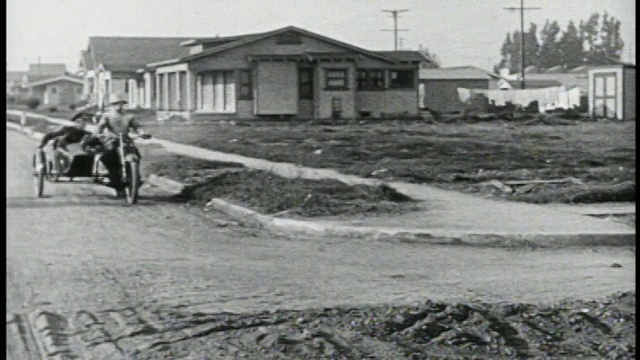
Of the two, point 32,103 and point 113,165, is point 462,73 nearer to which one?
point 32,103

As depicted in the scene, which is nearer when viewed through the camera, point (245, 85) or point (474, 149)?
point (245, 85)

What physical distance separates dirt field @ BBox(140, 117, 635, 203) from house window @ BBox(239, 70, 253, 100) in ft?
0.81

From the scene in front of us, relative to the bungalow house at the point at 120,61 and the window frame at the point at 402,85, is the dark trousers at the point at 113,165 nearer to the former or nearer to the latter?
the bungalow house at the point at 120,61

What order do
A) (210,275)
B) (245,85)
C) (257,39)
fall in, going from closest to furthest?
1. (210,275)
2. (257,39)
3. (245,85)

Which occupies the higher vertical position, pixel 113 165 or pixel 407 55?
pixel 407 55

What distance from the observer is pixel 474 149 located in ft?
30.0

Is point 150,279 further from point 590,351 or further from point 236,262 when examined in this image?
point 590,351

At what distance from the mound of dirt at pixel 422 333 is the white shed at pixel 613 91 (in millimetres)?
1862

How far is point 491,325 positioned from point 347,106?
10.5 ft

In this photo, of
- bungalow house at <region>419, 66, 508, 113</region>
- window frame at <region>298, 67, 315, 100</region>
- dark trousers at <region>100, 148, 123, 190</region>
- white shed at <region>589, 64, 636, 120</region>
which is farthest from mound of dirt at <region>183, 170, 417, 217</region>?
white shed at <region>589, 64, 636, 120</region>

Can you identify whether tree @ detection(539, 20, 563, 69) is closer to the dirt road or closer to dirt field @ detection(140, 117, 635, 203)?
dirt field @ detection(140, 117, 635, 203)

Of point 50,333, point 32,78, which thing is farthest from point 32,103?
point 50,333

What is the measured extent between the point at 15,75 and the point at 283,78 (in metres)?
2.71

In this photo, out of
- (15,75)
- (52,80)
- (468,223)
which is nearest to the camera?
(15,75)
